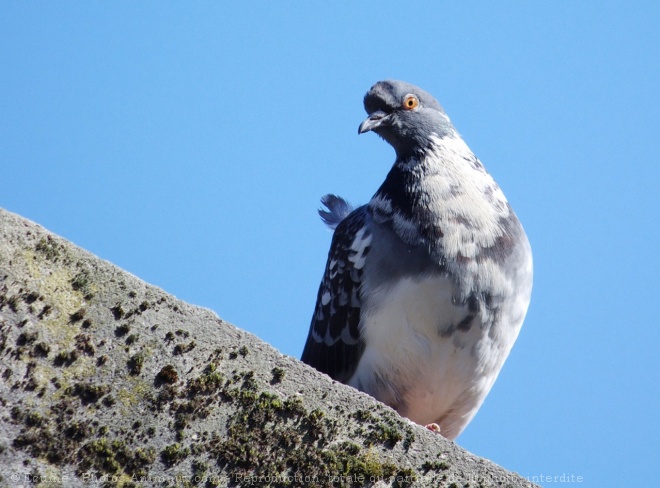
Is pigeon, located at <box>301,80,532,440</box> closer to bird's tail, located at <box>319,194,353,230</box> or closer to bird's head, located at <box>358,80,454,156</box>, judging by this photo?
bird's head, located at <box>358,80,454,156</box>

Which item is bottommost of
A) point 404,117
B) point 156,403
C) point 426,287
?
point 156,403

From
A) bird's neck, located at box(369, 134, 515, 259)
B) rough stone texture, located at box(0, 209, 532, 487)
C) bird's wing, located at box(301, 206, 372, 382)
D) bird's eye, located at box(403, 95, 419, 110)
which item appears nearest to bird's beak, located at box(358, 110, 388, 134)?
bird's eye, located at box(403, 95, 419, 110)

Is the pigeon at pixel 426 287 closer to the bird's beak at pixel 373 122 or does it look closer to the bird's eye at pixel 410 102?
the bird's beak at pixel 373 122

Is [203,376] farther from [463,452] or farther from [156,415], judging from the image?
[463,452]

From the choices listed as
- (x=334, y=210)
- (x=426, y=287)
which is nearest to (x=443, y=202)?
(x=426, y=287)

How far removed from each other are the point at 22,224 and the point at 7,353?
0.68 m

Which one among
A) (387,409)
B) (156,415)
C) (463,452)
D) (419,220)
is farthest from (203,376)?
(419,220)

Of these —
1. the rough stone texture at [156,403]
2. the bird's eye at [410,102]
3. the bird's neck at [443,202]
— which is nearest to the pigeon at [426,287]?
the bird's neck at [443,202]

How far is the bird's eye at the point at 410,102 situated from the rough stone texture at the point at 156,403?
352 cm

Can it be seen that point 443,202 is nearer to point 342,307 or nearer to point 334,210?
point 342,307

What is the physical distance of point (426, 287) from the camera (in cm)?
638

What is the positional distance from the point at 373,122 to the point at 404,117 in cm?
25

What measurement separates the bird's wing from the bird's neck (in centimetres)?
24

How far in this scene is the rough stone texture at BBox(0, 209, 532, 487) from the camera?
3820 mm
